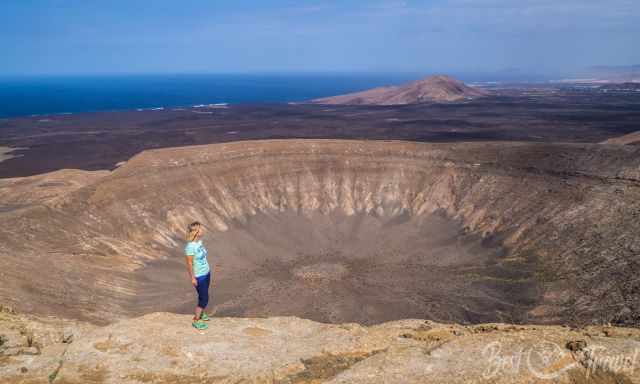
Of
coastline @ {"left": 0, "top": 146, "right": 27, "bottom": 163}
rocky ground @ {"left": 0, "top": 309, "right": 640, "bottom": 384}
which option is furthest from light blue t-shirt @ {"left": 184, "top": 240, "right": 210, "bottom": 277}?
coastline @ {"left": 0, "top": 146, "right": 27, "bottom": 163}

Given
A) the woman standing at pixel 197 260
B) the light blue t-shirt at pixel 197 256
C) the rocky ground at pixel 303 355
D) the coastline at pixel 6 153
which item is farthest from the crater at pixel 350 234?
the coastline at pixel 6 153

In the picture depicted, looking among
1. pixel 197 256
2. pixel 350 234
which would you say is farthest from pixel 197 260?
pixel 350 234

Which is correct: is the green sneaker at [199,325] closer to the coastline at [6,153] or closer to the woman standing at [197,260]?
the woman standing at [197,260]

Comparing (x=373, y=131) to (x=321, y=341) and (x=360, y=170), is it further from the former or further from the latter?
(x=321, y=341)

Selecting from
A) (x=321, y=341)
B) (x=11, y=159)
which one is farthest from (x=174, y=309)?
(x=11, y=159)

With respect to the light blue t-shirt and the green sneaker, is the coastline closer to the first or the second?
the green sneaker
